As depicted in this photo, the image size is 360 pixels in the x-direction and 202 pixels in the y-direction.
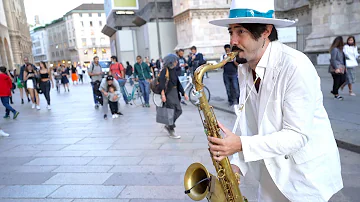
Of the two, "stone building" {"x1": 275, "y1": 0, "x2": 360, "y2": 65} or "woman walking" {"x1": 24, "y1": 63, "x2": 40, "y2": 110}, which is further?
"stone building" {"x1": 275, "y1": 0, "x2": 360, "y2": 65}

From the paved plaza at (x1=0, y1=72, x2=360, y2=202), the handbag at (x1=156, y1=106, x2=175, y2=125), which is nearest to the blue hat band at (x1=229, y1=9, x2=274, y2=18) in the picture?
the paved plaza at (x1=0, y1=72, x2=360, y2=202)

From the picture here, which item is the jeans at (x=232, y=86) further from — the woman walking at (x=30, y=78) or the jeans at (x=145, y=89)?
the woman walking at (x=30, y=78)

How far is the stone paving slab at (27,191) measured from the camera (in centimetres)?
352

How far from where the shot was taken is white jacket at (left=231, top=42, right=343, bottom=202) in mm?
1296

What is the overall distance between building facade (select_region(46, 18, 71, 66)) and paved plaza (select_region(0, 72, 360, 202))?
316ft

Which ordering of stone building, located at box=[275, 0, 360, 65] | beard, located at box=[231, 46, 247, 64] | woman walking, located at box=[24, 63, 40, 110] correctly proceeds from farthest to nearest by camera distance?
stone building, located at box=[275, 0, 360, 65], woman walking, located at box=[24, 63, 40, 110], beard, located at box=[231, 46, 247, 64]

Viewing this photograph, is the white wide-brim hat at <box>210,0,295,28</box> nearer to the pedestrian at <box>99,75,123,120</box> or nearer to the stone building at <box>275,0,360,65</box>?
the pedestrian at <box>99,75,123,120</box>

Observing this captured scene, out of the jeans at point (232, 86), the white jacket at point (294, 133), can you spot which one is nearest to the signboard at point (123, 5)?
the jeans at point (232, 86)

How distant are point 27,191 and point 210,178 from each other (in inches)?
122

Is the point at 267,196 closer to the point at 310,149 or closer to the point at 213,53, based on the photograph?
the point at 310,149

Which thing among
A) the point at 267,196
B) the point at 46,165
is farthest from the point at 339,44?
the point at 46,165

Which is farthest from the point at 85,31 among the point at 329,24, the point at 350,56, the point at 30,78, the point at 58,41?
the point at 350,56

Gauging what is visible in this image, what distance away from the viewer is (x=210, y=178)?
166 centimetres

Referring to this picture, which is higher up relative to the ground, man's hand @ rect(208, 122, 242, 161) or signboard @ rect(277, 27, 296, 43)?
signboard @ rect(277, 27, 296, 43)
